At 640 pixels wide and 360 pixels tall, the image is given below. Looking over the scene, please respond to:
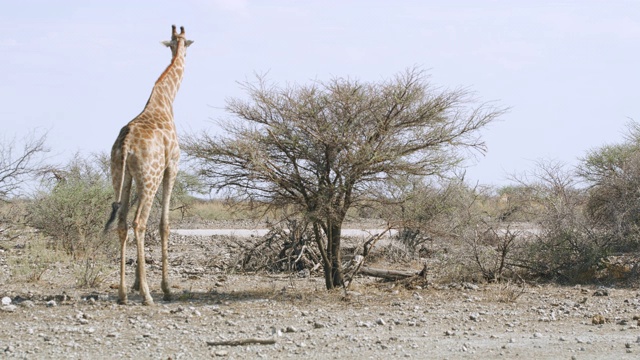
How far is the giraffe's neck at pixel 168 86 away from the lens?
11688 mm

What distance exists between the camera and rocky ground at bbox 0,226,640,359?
8.12 m

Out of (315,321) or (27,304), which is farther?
(27,304)

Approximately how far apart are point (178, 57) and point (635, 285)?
8952 mm

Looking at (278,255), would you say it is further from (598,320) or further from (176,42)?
(598,320)

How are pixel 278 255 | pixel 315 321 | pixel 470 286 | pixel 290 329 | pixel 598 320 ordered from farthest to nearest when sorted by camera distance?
pixel 278 255
pixel 470 286
pixel 598 320
pixel 315 321
pixel 290 329

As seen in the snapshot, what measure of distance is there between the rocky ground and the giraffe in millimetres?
782

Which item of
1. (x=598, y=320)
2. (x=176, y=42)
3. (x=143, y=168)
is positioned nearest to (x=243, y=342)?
(x=143, y=168)

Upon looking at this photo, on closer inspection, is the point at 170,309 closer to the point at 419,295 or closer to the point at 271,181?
the point at 271,181

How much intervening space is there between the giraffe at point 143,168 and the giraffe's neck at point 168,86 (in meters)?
0.02

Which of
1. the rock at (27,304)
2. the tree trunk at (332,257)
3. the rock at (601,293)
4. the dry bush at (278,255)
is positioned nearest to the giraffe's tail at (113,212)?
the rock at (27,304)

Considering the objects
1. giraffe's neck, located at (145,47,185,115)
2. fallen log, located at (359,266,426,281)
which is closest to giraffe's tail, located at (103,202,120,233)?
giraffe's neck, located at (145,47,185,115)

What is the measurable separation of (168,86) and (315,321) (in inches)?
188

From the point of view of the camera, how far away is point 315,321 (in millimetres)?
9523

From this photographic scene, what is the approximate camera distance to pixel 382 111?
11.4m
